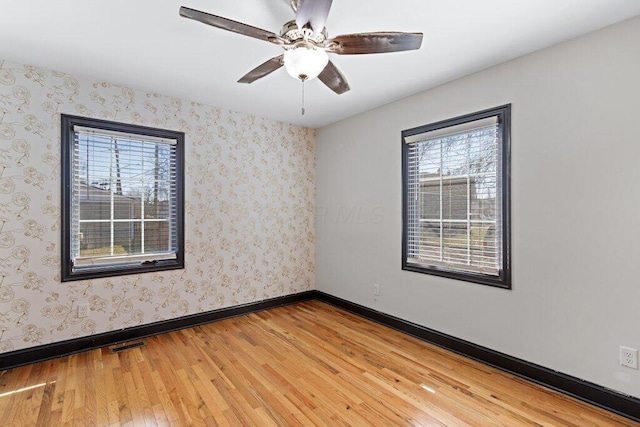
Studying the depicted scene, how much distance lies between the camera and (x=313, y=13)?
1562mm

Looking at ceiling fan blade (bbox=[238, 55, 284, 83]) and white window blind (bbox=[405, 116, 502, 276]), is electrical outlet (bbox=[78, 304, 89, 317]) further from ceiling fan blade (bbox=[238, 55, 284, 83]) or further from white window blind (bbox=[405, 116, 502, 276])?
white window blind (bbox=[405, 116, 502, 276])

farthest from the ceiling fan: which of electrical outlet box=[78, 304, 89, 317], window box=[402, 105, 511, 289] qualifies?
electrical outlet box=[78, 304, 89, 317]

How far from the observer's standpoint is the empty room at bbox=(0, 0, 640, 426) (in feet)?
6.56

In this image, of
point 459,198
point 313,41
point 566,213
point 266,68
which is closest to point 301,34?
point 313,41

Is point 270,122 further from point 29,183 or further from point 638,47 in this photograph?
point 638,47

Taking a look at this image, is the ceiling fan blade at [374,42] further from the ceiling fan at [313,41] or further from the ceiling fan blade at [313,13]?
the ceiling fan blade at [313,13]

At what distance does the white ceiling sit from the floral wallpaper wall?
0.28 metres

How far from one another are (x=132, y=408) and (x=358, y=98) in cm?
328

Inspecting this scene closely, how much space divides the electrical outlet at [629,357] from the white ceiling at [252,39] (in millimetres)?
2077

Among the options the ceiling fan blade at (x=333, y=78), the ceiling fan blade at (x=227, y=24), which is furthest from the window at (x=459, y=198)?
the ceiling fan blade at (x=227, y=24)

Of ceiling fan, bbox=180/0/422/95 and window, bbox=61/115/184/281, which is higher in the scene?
ceiling fan, bbox=180/0/422/95

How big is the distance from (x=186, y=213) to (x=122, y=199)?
2.03 feet

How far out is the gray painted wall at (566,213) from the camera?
2012mm

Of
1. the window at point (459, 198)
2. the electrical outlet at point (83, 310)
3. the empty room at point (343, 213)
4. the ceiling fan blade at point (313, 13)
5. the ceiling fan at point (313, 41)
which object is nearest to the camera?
the ceiling fan blade at point (313, 13)
